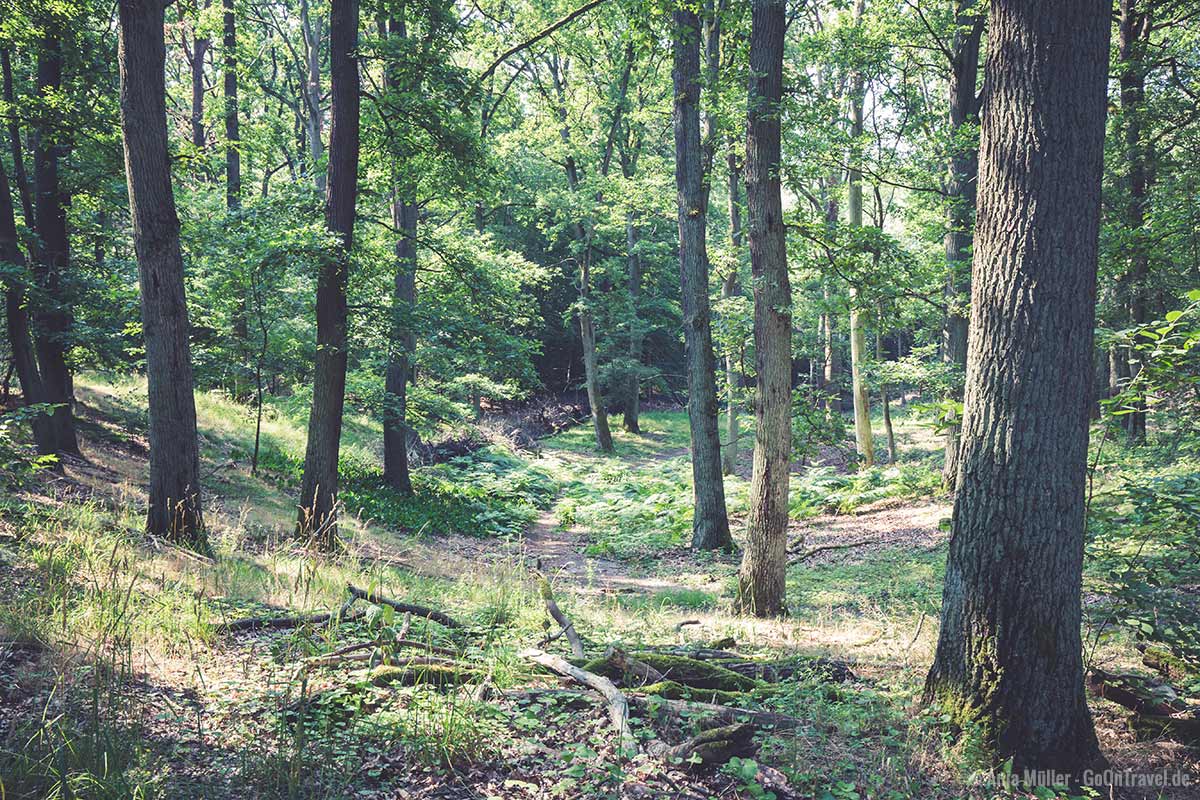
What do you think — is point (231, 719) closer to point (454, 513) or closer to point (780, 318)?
point (780, 318)

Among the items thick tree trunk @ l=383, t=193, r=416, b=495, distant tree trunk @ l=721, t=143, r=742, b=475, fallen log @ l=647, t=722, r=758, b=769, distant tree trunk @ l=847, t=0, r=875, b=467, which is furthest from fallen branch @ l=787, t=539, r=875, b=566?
thick tree trunk @ l=383, t=193, r=416, b=495

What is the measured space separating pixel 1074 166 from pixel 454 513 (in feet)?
43.2

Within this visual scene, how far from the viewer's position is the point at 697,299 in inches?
464

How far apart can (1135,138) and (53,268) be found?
64.2 feet

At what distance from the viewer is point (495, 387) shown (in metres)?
18.0

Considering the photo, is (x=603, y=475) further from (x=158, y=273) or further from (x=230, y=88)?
(x=230, y=88)

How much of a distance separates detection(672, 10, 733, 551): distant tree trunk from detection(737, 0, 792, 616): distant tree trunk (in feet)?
14.2

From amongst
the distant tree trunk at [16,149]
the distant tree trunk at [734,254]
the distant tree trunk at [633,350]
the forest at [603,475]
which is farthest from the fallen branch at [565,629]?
the distant tree trunk at [633,350]

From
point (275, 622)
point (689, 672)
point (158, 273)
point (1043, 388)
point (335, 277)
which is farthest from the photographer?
point (335, 277)

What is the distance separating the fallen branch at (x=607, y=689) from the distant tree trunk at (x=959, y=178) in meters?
10.2

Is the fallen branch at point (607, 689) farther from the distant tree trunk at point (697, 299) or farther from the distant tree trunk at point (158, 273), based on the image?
the distant tree trunk at point (697, 299)

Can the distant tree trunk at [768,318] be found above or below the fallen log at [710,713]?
above

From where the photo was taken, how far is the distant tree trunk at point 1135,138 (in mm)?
12773

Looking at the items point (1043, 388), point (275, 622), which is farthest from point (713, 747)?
point (275, 622)
